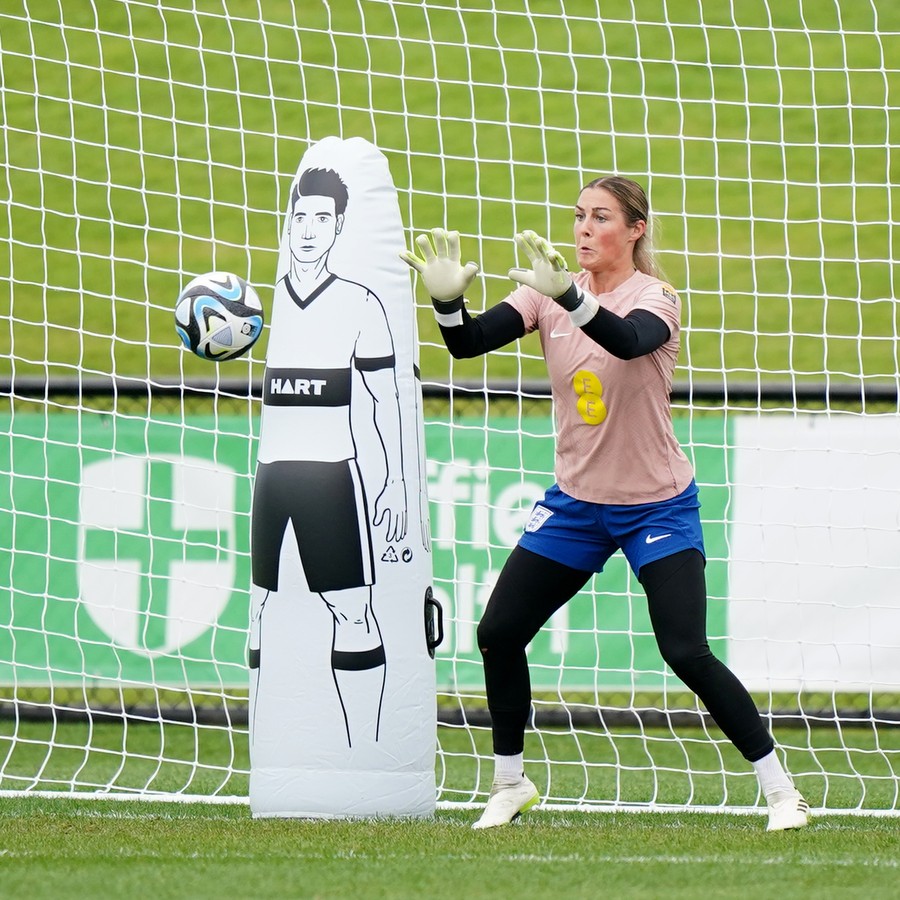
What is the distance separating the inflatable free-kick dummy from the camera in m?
4.98

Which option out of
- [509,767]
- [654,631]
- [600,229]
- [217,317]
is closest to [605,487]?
[654,631]

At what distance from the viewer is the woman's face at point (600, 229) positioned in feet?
16.4

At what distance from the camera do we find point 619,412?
16.0 ft

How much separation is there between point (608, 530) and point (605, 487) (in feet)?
0.45

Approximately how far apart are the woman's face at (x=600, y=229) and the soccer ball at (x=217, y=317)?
1.11 m

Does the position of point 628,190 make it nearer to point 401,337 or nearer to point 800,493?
point 401,337

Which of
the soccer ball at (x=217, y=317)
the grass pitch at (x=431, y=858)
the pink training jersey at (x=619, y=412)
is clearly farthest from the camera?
the soccer ball at (x=217, y=317)

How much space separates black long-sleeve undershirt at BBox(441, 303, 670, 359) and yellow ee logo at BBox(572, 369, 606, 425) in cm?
21

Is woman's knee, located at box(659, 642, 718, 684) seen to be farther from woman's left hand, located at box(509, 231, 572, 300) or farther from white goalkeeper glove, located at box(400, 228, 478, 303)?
white goalkeeper glove, located at box(400, 228, 478, 303)

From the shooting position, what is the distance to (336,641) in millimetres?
4984

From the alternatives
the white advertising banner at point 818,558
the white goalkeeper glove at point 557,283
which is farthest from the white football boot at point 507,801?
the white advertising banner at point 818,558

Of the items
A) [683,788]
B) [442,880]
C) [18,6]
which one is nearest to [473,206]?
[18,6]

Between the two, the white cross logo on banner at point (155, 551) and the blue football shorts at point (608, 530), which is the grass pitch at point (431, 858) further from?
the white cross logo on banner at point (155, 551)

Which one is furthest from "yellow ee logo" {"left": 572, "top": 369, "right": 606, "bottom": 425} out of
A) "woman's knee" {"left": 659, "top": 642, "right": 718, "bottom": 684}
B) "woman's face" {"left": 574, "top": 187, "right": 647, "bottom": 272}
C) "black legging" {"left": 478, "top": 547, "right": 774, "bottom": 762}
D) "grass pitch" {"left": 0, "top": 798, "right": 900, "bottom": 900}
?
"grass pitch" {"left": 0, "top": 798, "right": 900, "bottom": 900}
